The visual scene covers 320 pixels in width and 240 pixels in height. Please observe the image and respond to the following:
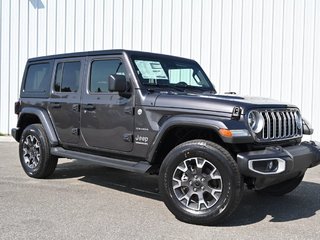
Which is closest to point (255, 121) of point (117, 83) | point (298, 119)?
point (298, 119)

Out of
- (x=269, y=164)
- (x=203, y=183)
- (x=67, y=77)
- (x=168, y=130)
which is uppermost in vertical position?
(x=67, y=77)

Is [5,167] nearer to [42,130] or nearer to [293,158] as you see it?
[42,130]

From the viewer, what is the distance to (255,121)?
4691mm

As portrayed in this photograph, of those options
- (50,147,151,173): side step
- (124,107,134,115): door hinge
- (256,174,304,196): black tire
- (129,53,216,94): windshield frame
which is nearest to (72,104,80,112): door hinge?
(50,147,151,173): side step

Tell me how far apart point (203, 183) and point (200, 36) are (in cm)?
757

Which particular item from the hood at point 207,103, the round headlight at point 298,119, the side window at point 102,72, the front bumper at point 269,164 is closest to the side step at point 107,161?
the hood at point 207,103

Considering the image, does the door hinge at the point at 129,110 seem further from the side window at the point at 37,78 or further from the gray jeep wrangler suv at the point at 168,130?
the side window at the point at 37,78

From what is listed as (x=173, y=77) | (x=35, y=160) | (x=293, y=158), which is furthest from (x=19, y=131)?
(x=293, y=158)

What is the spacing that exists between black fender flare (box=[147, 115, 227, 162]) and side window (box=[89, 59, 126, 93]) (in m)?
1.13

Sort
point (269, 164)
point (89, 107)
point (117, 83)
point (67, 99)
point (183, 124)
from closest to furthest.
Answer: point (269, 164)
point (183, 124)
point (117, 83)
point (89, 107)
point (67, 99)

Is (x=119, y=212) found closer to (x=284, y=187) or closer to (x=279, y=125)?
(x=279, y=125)

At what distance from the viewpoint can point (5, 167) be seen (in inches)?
324

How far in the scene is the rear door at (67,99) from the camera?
20.6 feet

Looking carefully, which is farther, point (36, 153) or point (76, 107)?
point (36, 153)
